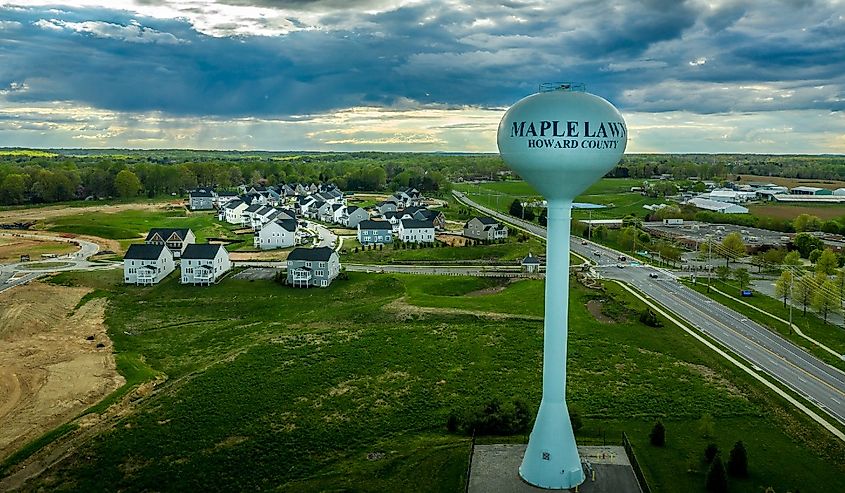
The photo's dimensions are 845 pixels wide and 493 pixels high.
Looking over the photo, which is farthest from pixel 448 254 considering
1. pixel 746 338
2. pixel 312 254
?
pixel 746 338

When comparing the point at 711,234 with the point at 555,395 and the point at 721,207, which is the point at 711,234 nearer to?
the point at 721,207

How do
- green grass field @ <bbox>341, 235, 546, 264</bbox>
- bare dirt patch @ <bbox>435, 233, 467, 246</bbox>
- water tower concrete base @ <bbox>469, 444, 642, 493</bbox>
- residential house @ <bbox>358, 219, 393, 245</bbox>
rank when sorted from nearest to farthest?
water tower concrete base @ <bbox>469, 444, 642, 493</bbox> → green grass field @ <bbox>341, 235, 546, 264</bbox> → bare dirt patch @ <bbox>435, 233, 467, 246</bbox> → residential house @ <bbox>358, 219, 393, 245</bbox>

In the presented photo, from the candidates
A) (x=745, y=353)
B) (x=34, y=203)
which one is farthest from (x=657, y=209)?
(x=34, y=203)

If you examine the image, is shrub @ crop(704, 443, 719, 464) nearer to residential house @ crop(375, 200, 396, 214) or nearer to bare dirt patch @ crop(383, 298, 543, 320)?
bare dirt patch @ crop(383, 298, 543, 320)

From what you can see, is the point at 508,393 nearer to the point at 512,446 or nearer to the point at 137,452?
the point at 512,446

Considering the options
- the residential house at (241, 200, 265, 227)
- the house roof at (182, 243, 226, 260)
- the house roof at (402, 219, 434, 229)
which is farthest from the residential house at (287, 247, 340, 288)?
the residential house at (241, 200, 265, 227)

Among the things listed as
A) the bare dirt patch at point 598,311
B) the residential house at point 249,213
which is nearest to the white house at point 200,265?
the bare dirt patch at point 598,311
